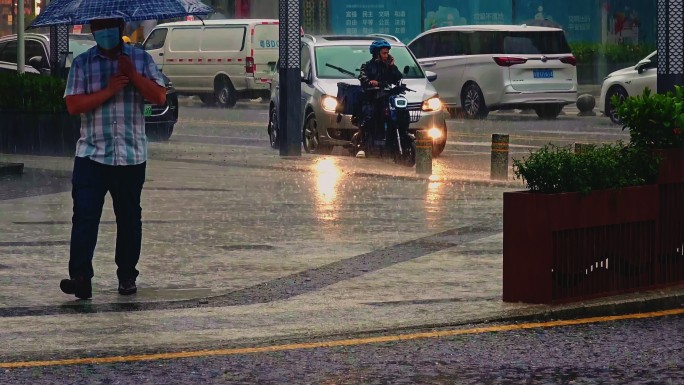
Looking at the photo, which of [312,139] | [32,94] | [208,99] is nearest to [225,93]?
[208,99]

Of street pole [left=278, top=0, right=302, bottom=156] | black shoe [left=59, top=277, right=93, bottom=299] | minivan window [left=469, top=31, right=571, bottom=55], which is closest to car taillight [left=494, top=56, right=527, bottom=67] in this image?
minivan window [left=469, top=31, right=571, bottom=55]

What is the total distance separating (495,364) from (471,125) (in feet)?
75.0

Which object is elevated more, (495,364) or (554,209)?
(554,209)

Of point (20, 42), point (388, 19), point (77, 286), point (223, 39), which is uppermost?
point (388, 19)

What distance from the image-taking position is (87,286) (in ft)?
33.6

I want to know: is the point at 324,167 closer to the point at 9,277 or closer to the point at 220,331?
the point at 9,277

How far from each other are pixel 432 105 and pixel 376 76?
1848 mm

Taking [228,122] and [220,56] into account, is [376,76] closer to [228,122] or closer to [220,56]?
[228,122]

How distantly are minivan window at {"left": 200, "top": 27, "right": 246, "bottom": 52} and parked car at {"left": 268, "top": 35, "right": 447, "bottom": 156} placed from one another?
46.2 feet

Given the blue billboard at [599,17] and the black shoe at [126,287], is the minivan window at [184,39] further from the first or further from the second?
the black shoe at [126,287]

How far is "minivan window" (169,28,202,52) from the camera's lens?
132 ft

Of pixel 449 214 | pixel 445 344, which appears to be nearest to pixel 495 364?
pixel 445 344

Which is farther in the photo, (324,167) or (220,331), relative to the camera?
(324,167)

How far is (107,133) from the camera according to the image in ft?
33.8
